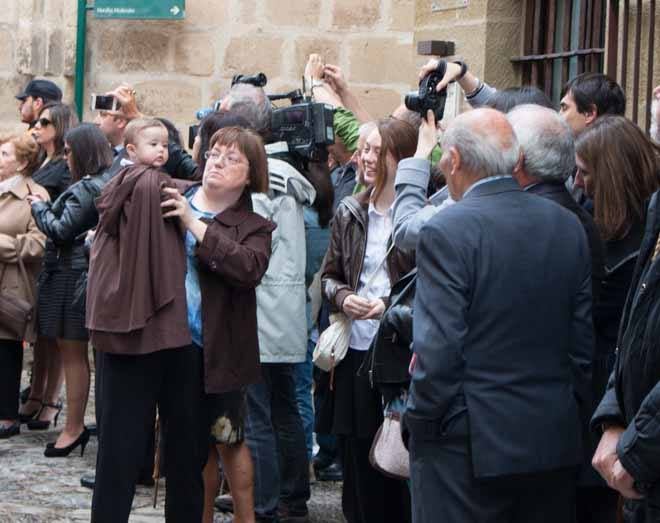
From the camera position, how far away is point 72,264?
8242 millimetres

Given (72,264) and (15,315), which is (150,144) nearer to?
(72,264)

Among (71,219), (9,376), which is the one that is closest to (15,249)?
(9,376)

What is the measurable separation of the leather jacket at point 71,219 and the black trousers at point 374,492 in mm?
2411

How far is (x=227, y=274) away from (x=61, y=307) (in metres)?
2.88

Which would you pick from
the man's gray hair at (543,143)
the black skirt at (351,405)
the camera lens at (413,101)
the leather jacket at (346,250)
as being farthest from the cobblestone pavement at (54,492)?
the man's gray hair at (543,143)

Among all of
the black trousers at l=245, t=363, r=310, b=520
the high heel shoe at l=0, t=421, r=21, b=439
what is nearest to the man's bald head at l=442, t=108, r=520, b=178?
the black trousers at l=245, t=363, r=310, b=520

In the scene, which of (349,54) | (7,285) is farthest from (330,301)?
(349,54)

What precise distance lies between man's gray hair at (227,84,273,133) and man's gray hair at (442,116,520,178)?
8.25 ft

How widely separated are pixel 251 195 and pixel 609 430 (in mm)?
2787

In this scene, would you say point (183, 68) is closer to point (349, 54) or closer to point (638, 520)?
point (349, 54)

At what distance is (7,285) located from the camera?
8.68 m

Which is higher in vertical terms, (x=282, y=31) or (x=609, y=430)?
(x=282, y=31)

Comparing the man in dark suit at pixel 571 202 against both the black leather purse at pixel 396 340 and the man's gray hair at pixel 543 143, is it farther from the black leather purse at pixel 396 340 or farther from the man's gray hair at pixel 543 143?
the black leather purse at pixel 396 340

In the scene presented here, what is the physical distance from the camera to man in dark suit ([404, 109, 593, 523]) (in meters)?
4.20
